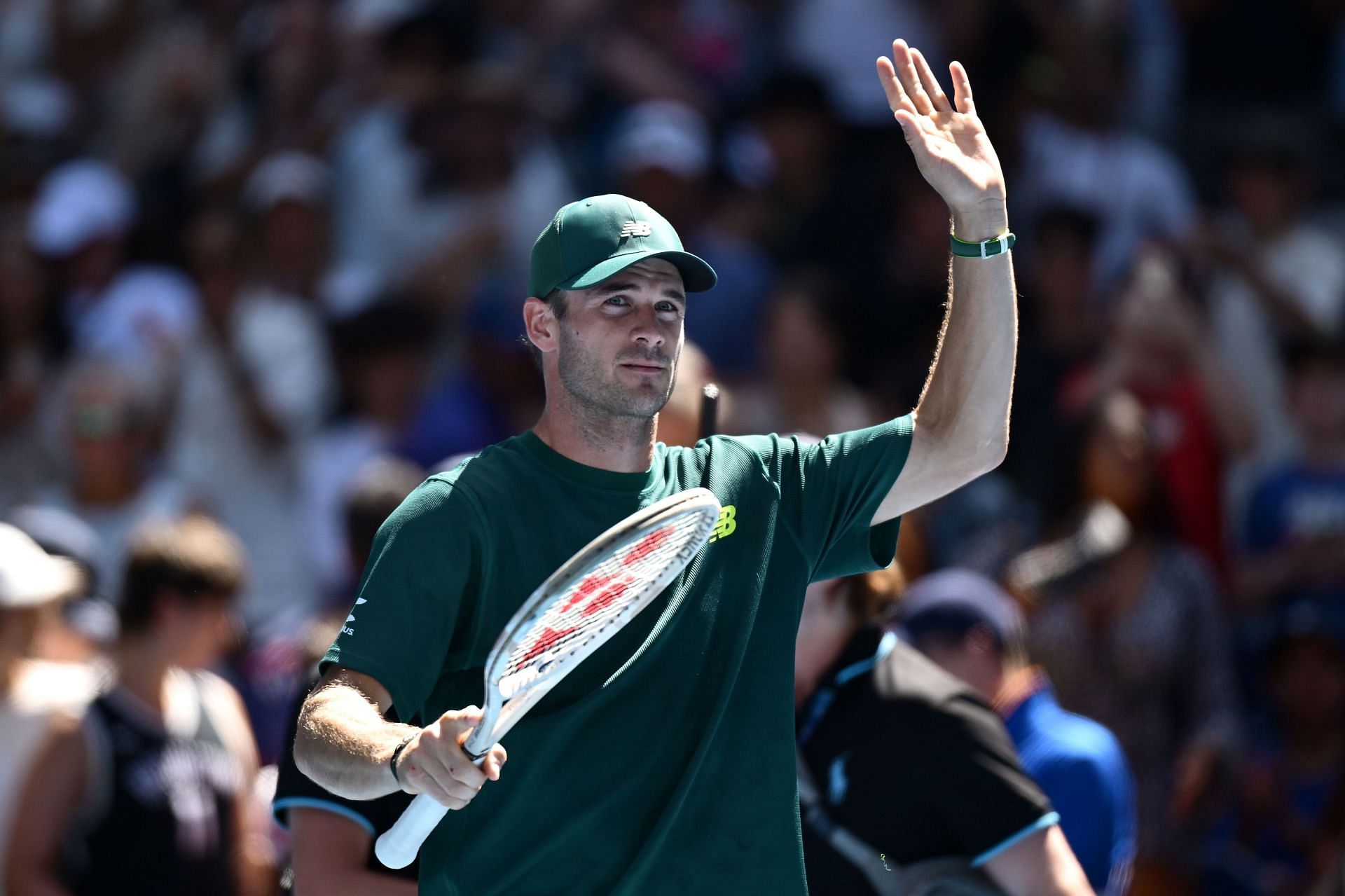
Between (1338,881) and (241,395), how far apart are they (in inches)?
221

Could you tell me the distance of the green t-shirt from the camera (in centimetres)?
320

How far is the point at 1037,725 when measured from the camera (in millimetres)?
5418

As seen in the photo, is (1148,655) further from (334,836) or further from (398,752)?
(398,752)

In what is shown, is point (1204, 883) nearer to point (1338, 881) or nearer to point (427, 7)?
point (1338, 881)

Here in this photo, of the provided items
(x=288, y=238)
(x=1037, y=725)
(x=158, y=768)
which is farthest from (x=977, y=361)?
(x=288, y=238)

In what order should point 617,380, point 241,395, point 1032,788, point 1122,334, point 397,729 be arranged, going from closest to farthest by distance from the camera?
point 397,729
point 617,380
point 1032,788
point 1122,334
point 241,395

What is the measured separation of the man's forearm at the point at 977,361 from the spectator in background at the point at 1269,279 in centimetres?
560

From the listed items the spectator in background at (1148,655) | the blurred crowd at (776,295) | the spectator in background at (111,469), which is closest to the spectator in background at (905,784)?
the blurred crowd at (776,295)

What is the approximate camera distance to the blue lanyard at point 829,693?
4535mm

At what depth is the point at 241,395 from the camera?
31.0 feet

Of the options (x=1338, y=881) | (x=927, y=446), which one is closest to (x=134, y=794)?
(x=927, y=446)

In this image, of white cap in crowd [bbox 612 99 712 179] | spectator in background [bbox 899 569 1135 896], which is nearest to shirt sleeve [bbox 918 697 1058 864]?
spectator in background [bbox 899 569 1135 896]

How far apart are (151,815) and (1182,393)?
16.1ft

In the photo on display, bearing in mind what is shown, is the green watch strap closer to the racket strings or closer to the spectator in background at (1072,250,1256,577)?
the racket strings
